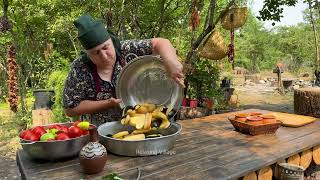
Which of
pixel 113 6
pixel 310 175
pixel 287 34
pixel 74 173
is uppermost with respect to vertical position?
pixel 287 34

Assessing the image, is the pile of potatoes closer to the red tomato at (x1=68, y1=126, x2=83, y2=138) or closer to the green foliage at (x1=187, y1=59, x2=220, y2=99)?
the red tomato at (x1=68, y1=126, x2=83, y2=138)

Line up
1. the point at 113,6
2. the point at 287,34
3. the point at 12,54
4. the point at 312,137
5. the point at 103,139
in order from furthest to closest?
the point at 287,34 < the point at 12,54 < the point at 113,6 < the point at 312,137 < the point at 103,139

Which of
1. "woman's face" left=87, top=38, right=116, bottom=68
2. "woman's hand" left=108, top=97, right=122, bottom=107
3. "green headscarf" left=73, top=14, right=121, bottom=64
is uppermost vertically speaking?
"green headscarf" left=73, top=14, right=121, bottom=64

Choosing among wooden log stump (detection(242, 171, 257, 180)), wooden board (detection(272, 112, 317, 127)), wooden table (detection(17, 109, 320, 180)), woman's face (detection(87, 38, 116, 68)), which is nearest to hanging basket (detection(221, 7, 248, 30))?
wooden board (detection(272, 112, 317, 127))

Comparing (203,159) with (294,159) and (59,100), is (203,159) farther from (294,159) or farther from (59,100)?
(59,100)

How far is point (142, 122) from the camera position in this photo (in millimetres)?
2568

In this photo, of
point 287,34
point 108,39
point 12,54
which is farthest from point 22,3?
point 287,34

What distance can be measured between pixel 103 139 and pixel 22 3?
373 inches

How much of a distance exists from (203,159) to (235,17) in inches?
283

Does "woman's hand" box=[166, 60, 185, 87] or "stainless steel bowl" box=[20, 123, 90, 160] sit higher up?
"woman's hand" box=[166, 60, 185, 87]

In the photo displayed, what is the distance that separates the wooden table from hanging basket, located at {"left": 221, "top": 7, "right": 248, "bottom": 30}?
237 inches

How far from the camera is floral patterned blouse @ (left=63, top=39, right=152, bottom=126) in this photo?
2873 millimetres

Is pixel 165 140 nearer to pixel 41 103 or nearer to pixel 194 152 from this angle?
pixel 194 152

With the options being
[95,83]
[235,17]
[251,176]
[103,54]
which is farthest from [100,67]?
[235,17]
